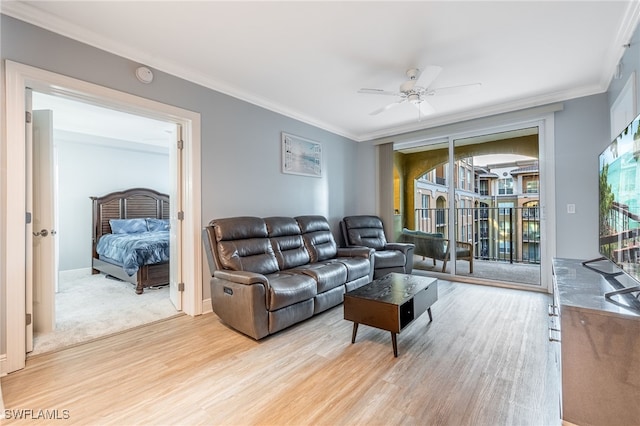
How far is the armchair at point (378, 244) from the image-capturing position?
403cm

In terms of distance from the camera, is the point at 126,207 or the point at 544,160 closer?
the point at 544,160

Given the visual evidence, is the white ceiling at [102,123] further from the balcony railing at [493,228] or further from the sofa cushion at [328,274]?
A: the balcony railing at [493,228]

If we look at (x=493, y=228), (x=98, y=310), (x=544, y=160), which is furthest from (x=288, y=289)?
(x=493, y=228)

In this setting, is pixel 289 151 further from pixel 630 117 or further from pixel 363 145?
pixel 630 117

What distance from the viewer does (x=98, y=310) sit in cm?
316

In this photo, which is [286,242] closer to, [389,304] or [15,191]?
[389,304]

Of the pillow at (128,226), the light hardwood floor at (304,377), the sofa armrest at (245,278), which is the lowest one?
the light hardwood floor at (304,377)

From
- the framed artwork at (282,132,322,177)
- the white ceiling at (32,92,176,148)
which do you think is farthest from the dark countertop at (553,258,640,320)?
the white ceiling at (32,92,176,148)

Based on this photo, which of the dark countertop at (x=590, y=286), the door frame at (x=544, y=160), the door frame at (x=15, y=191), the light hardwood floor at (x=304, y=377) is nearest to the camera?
the dark countertop at (x=590, y=286)

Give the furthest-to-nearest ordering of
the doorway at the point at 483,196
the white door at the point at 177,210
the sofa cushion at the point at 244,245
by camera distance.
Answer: the doorway at the point at 483,196 → the white door at the point at 177,210 → the sofa cushion at the point at 244,245

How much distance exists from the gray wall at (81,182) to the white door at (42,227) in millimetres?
2813

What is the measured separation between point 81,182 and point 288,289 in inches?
193

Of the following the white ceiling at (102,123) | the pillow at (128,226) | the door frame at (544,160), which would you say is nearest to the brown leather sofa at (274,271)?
the white ceiling at (102,123)

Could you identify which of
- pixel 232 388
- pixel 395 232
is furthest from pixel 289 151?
pixel 232 388
